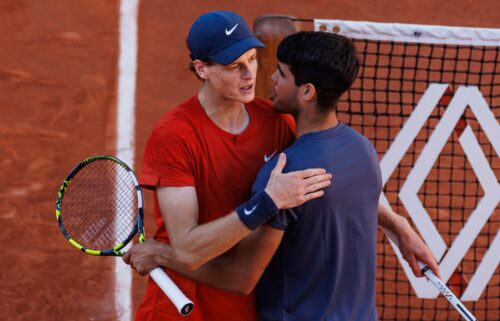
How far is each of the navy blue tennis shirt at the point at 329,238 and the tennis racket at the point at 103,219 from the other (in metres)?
0.43

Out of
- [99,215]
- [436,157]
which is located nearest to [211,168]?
[99,215]

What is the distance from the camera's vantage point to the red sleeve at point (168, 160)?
3.95 metres

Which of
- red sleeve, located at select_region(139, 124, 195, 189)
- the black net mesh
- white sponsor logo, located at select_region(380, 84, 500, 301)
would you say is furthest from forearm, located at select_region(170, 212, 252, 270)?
the black net mesh

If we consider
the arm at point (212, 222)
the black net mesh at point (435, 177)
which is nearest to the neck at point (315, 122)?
the arm at point (212, 222)

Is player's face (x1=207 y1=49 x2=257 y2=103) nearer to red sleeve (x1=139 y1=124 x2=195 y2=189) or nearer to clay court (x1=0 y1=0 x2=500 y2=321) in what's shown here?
red sleeve (x1=139 y1=124 x2=195 y2=189)

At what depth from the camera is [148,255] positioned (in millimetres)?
4102

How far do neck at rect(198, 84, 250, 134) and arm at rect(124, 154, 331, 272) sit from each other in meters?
0.36

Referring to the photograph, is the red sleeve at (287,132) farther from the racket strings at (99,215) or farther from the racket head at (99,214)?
the racket strings at (99,215)

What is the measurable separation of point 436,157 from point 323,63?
3020mm

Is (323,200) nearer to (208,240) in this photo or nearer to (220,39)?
(208,240)

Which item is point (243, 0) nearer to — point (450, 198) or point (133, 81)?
point (133, 81)

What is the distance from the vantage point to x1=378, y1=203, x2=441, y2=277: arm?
447 centimetres

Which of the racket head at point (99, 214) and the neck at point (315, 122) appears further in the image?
the racket head at point (99, 214)

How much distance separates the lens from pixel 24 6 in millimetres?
10859
